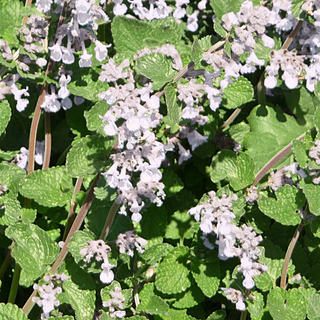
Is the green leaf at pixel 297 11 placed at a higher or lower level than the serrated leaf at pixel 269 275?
higher

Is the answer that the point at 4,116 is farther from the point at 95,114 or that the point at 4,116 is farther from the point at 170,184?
the point at 170,184

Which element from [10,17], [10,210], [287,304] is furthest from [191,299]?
[10,17]

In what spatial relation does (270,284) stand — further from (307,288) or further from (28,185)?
(28,185)

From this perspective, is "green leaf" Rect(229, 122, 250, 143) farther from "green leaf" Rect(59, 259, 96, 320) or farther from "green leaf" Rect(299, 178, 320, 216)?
"green leaf" Rect(59, 259, 96, 320)

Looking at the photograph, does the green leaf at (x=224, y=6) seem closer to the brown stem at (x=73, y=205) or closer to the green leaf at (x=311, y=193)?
the green leaf at (x=311, y=193)

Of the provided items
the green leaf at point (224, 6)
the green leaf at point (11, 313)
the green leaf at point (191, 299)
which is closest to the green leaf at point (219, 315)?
the green leaf at point (191, 299)

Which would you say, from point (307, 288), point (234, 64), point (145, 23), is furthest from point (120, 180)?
point (307, 288)

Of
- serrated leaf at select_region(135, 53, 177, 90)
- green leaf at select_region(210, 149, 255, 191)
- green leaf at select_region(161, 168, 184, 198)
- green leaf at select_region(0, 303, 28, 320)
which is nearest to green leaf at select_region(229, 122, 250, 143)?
green leaf at select_region(210, 149, 255, 191)
